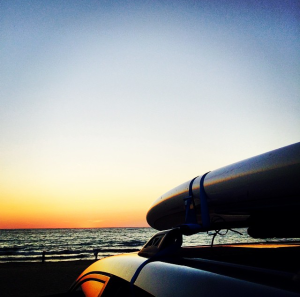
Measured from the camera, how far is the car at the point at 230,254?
3.01 ft

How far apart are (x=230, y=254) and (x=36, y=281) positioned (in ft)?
40.8

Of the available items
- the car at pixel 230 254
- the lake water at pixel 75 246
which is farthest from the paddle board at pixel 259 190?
the lake water at pixel 75 246

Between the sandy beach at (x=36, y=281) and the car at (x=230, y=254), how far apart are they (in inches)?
356

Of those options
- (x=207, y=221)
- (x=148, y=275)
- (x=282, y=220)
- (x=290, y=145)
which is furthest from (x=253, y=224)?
(x=148, y=275)

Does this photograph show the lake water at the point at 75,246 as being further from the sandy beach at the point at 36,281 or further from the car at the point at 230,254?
the sandy beach at the point at 36,281

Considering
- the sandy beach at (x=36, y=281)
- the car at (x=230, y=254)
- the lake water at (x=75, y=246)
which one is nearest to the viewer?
the car at (x=230, y=254)

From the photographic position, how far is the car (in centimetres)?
92

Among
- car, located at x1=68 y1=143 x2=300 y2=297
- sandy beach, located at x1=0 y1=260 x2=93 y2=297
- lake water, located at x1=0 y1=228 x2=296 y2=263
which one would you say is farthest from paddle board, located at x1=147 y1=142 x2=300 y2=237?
sandy beach, located at x1=0 y1=260 x2=93 y2=297

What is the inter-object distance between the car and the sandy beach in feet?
29.7

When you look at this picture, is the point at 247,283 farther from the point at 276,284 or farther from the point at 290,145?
the point at 290,145

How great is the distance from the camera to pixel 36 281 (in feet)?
37.8

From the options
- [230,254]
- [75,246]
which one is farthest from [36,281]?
[75,246]

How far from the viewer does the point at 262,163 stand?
1.42 meters

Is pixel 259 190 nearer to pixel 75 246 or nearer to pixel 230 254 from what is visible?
pixel 230 254
